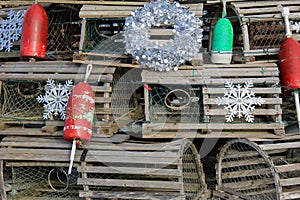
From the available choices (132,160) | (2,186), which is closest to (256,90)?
(132,160)

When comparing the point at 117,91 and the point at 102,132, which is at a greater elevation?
the point at 117,91

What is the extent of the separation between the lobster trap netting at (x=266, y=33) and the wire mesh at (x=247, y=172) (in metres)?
1.10

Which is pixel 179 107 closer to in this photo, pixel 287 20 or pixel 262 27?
pixel 262 27

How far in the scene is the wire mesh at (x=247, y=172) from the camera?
3191mm

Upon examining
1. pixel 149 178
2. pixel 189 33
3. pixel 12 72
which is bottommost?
pixel 149 178

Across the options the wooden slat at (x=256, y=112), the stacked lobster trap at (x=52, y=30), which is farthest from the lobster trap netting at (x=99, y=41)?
the wooden slat at (x=256, y=112)

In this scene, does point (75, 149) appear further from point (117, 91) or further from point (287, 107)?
point (287, 107)

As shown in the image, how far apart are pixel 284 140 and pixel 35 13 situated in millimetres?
2687

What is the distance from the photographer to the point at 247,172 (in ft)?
11.2

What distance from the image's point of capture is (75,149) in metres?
Result: 3.26

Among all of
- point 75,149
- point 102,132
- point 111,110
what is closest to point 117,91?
point 111,110

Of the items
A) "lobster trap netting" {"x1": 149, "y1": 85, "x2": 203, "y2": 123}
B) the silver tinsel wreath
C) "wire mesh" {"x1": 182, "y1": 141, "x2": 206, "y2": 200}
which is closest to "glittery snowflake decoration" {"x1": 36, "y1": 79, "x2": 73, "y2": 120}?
the silver tinsel wreath

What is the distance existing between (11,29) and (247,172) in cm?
286

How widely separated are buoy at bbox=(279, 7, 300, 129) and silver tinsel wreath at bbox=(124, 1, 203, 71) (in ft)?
2.69
